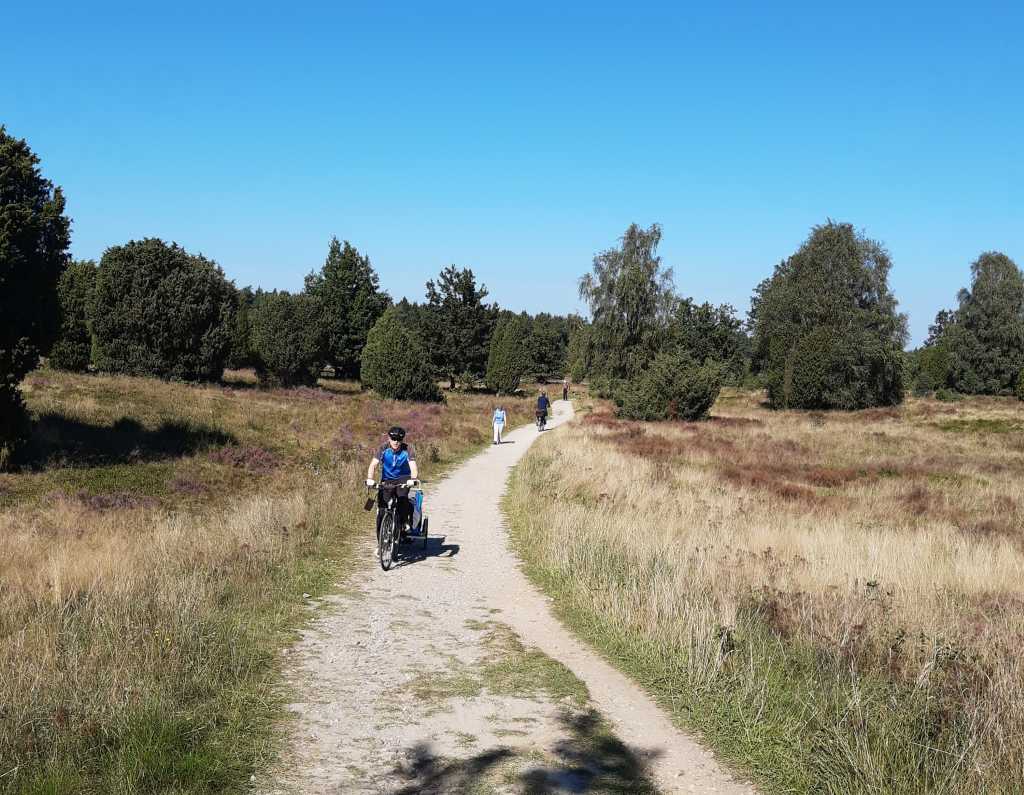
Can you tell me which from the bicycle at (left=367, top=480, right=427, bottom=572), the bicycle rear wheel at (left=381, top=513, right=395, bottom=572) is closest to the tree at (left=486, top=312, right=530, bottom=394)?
the bicycle at (left=367, top=480, right=427, bottom=572)

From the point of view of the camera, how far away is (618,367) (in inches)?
2147

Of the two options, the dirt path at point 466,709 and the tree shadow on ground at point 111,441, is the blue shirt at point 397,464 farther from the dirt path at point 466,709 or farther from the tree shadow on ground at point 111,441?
the tree shadow on ground at point 111,441

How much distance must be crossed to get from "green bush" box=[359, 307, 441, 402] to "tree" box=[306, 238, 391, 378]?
17024 mm

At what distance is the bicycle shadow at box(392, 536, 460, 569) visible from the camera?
11.4 metres

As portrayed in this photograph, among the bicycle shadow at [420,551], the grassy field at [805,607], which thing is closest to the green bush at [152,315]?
the grassy field at [805,607]

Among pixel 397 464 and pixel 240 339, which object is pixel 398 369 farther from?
pixel 397 464

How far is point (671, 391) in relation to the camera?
42.4 metres

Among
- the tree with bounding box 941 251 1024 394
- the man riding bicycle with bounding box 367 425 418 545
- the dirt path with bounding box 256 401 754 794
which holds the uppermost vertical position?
the tree with bounding box 941 251 1024 394

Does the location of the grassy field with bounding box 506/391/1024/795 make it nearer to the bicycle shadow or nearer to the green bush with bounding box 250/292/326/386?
the bicycle shadow

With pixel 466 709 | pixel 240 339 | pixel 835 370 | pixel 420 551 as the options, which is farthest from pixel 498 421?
pixel 835 370

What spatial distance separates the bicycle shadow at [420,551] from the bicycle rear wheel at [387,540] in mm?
327

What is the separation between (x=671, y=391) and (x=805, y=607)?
34.7 meters

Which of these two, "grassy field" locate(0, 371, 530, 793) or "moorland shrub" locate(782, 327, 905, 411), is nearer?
"grassy field" locate(0, 371, 530, 793)

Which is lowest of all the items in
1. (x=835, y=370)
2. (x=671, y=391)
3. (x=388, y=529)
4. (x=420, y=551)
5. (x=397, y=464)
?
(x=420, y=551)
